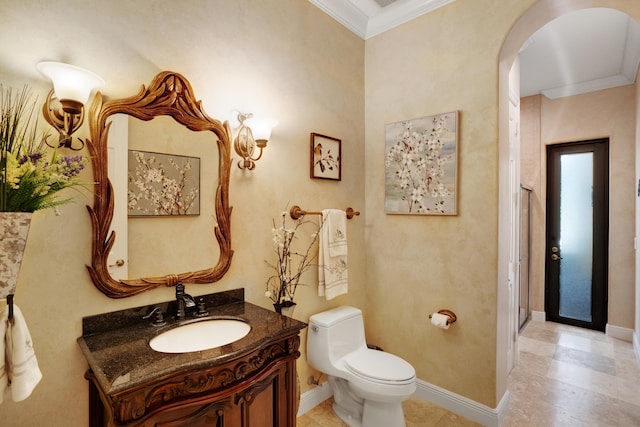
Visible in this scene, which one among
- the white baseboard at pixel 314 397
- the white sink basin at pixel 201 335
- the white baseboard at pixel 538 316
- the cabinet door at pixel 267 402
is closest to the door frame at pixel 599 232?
the white baseboard at pixel 538 316

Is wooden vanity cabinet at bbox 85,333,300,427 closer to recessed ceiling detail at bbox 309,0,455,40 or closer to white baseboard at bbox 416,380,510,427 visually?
white baseboard at bbox 416,380,510,427

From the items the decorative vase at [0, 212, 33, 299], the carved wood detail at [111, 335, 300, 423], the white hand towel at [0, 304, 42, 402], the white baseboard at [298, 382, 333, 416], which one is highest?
the decorative vase at [0, 212, 33, 299]

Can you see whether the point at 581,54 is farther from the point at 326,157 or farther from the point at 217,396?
the point at 217,396

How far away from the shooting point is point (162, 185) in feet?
5.16

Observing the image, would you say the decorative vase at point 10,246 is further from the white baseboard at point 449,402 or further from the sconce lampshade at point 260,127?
the white baseboard at point 449,402

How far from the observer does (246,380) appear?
131cm

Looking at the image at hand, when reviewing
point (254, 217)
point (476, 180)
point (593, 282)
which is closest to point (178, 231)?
point (254, 217)

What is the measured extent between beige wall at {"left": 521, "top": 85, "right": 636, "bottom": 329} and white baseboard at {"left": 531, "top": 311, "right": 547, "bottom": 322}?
0.24ft

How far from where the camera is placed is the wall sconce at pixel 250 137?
1.83 metres

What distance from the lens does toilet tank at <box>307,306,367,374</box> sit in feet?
7.02

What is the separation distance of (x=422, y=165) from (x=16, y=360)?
2.37 metres

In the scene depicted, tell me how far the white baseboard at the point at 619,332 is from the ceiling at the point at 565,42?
2765mm

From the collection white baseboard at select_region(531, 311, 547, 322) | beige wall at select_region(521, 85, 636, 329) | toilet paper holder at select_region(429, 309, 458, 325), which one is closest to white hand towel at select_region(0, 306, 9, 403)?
toilet paper holder at select_region(429, 309, 458, 325)

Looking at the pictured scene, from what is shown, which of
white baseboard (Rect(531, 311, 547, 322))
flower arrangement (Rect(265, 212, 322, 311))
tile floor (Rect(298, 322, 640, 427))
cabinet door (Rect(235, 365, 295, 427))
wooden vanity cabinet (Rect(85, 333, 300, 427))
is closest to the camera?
wooden vanity cabinet (Rect(85, 333, 300, 427))
